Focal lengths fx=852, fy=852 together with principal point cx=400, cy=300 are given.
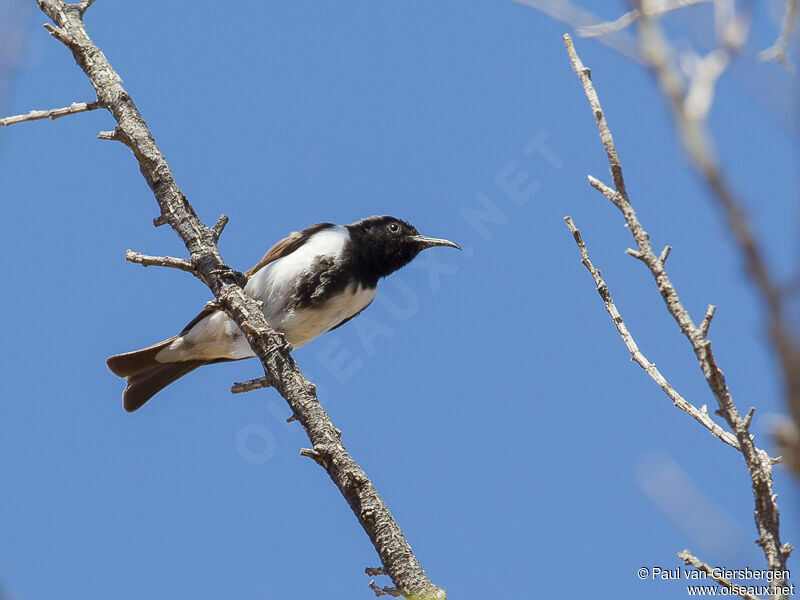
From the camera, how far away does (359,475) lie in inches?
145

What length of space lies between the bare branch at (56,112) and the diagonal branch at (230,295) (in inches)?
3.0

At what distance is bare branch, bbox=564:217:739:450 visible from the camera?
289 centimetres

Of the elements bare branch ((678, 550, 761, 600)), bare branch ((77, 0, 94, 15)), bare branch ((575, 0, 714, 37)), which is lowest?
bare branch ((678, 550, 761, 600))

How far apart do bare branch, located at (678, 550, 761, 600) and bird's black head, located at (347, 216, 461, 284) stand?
4.43 metres

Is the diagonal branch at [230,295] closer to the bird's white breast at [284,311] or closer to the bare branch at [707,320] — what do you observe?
the bare branch at [707,320]

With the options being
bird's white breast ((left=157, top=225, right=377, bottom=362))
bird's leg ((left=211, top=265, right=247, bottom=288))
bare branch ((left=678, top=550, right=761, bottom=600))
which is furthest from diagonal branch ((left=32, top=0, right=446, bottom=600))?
bird's white breast ((left=157, top=225, right=377, bottom=362))

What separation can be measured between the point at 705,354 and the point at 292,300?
13.8ft

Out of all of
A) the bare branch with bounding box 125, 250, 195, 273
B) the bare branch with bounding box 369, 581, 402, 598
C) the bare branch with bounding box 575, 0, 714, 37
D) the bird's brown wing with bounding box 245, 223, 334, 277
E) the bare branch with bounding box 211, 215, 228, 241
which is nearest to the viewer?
the bare branch with bounding box 575, 0, 714, 37

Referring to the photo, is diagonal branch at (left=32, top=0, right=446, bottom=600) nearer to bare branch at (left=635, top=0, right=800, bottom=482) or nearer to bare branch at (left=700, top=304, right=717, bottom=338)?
bare branch at (left=700, top=304, right=717, bottom=338)

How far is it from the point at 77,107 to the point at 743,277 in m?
3.97

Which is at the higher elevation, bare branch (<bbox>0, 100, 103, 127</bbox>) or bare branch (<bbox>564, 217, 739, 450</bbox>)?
bare branch (<bbox>0, 100, 103, 127</bbox>)

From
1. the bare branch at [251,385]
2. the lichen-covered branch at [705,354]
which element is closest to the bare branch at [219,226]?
the bare branch at [251,385]

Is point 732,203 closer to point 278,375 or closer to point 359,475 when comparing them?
point 359,475

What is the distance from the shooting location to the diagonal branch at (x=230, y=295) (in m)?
3.59
